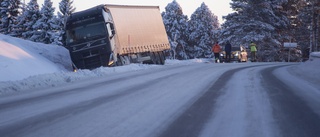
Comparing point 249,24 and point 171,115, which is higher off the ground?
point 249,24

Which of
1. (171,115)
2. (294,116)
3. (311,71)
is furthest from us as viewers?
(311,71)

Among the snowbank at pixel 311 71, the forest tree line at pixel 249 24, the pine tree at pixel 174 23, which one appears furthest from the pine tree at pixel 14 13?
the snowbank at pixel 311 71

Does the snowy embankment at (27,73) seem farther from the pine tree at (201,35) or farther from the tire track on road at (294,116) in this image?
the pine tree at (201,35)

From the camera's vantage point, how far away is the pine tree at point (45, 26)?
41.8m

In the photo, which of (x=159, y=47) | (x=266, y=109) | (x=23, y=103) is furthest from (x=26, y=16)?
(x=266, y=109)

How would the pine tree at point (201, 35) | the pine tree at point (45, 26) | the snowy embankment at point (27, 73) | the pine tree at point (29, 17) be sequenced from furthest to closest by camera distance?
the pine tree at point (201, 35)
the pine tree at point (29, 17)
the pine tree at point (45, 26)
the snowy embankment at point (27, 73)

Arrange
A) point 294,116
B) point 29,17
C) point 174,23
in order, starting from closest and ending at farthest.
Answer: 1. point 294,116
2. point 29,17
3. point 174,23

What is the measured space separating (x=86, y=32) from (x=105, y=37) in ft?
3.73

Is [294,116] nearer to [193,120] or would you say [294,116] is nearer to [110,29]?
[193,120]

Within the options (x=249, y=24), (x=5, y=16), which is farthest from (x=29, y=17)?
(x=249, y=24)

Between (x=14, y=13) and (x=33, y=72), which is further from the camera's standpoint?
(x=14, y=13)

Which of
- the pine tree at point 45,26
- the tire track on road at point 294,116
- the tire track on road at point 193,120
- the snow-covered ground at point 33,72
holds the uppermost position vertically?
the pine tree at point 45,26

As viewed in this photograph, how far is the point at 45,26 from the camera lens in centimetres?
4175

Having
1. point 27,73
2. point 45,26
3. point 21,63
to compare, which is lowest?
point 27,73
